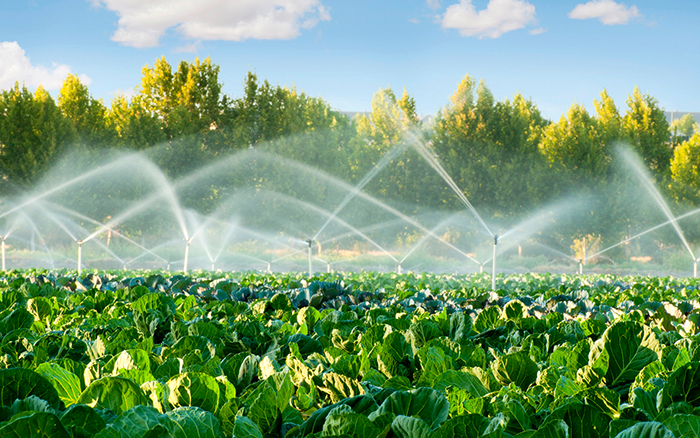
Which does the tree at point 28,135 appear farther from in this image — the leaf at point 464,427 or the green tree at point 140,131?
the leaf at point 464,427

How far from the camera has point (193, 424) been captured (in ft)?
2.63

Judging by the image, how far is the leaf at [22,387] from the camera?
96 cm

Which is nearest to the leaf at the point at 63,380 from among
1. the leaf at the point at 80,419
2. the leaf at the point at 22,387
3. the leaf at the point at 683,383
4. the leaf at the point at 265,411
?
the leaf at the point at 22,387

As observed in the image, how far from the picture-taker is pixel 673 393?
105 centimetres

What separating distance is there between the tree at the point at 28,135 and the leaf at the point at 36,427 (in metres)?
24.8

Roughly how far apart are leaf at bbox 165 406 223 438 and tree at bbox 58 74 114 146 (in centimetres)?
2575

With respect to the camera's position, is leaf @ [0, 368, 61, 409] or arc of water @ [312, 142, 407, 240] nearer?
leaf @ [0, 368, 61, 409]

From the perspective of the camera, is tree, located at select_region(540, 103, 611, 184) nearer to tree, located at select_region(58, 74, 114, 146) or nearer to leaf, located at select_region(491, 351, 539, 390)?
tree, located at select_region(58, 74, 114, 146)

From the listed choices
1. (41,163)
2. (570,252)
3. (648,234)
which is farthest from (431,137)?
(41,163)

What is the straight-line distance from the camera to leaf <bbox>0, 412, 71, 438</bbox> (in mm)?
687

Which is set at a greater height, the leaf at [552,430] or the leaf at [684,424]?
the leaf at [552,430]

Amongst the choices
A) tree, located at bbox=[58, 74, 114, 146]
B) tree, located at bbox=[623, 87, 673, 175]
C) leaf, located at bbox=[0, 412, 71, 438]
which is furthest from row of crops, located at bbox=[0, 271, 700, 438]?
tree, located at bbox=[623, 87, 673, 175]

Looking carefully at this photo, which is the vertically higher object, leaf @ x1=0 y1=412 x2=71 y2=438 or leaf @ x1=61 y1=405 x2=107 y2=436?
leaf @ x1=0 y1=412 x2=71 y2=438

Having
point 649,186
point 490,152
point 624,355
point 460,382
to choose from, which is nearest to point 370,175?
point 490,152
